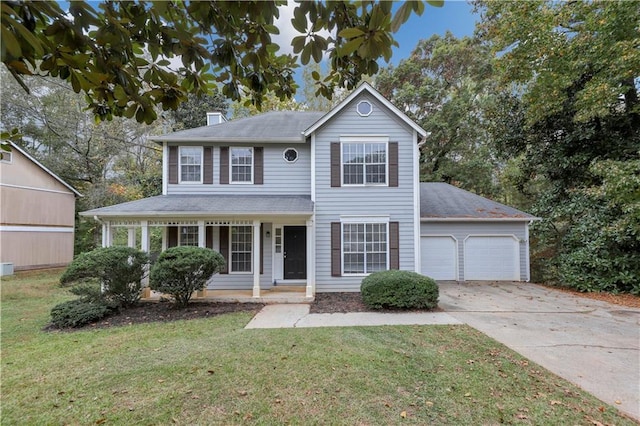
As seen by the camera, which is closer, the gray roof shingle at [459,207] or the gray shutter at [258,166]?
the gray shutter at [258,166]

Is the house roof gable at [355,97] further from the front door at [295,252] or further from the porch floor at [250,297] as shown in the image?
the porch floor at [250,297]

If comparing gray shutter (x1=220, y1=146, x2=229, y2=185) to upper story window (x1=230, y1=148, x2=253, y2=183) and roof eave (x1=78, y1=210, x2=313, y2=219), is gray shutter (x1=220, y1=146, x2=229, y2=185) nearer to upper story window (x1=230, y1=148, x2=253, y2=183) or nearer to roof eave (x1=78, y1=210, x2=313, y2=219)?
upper story window (x1=230, y1=148, x2=253, y2=183)

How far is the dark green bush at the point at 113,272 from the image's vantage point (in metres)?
7.26

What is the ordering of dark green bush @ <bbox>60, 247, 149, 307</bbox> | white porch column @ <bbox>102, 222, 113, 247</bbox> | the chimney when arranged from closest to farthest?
1. dark green bush @ <bbox>60, 247, 149, 307</bbox>
2. white porch column @ <bbox>102, 222, 113, 247</bbox>
3. the chimney

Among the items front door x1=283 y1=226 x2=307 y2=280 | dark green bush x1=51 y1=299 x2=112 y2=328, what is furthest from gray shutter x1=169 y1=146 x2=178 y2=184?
dark green bush x1=51 y1=299 x2=112 y2=328

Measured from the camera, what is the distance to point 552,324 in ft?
21.9

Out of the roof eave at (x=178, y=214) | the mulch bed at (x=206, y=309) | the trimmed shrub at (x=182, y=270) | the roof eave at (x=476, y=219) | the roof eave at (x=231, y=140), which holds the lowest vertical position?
the mulch bed at (x=206, y=309)

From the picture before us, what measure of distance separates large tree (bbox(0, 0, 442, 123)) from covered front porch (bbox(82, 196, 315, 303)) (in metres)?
6.48

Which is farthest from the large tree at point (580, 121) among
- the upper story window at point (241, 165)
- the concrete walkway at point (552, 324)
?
the upper story window at point (241, 165)

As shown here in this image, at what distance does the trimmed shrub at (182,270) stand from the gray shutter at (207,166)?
3.56m

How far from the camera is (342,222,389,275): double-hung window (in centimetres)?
1021

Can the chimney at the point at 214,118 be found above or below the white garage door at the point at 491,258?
above

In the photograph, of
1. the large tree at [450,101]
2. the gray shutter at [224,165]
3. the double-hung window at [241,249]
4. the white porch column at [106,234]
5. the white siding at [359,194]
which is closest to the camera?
the white porch column at [106,234]

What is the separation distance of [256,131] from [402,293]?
736 cm
